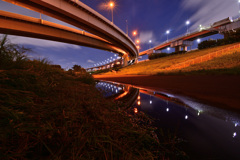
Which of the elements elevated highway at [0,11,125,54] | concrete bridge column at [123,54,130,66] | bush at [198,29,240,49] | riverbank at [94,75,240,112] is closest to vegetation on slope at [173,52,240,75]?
riverbank at [94,75,240,112]

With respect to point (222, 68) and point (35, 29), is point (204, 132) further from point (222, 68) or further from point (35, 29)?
point (35, 29)

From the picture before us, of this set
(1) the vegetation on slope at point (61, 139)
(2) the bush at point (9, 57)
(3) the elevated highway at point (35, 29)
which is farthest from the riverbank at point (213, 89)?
(3) the elevated highway at point (35, 29)

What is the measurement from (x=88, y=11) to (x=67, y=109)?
844 inches

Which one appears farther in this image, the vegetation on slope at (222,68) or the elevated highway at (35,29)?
the elevated highway at (35,29)

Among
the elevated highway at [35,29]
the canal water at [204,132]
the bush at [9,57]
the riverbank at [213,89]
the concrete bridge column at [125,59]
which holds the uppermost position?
the elevated highway at [35,29]

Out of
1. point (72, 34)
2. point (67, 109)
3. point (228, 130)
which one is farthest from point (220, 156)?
point (72, 34)

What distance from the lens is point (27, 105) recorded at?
1109mm

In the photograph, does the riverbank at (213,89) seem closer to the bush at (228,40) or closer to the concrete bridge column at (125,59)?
the bush at (228,40)

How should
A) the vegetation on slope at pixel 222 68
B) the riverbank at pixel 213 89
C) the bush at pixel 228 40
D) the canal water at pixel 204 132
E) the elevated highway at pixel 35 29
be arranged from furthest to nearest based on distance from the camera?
the bush at pixel 228 40 < the elevated highway at pixel 35 29 < the vegetation on slope at pixel 222 68 < the riverbank at pixel 213 89 < the canal water at pixel 204 132

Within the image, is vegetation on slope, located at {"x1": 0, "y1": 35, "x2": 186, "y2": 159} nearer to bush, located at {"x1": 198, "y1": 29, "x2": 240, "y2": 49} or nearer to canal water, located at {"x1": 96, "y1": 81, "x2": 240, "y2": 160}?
canal water, located at {"x1": 96, "y1": 81, "x2": 240, "y2": 160}

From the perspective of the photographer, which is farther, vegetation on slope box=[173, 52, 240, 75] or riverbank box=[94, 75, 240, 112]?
vegetation on slope box=[173, 52, 240, 75]

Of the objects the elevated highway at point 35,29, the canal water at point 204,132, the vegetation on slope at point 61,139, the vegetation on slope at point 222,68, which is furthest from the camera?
the elevated highway at point 35,29

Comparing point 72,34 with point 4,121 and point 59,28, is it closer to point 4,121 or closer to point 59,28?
point 59,28

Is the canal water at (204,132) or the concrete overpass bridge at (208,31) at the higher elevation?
the concrete overpass bridge at (208,31)
